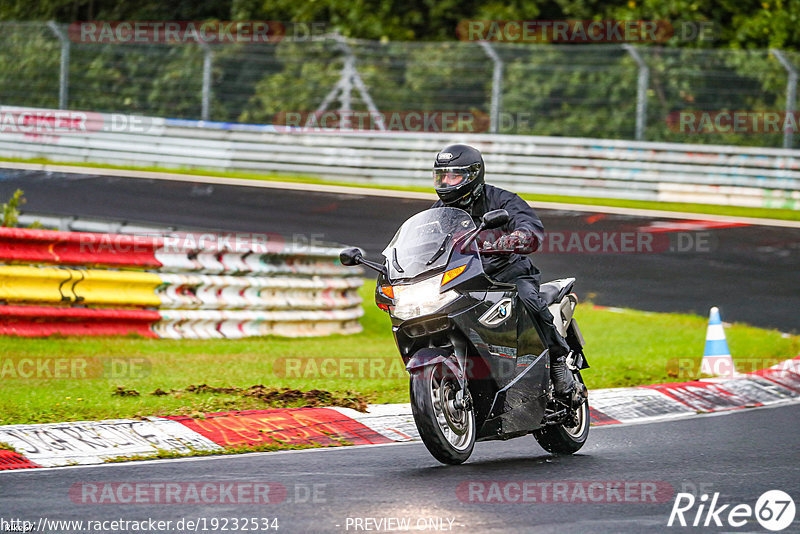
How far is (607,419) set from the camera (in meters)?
9.58

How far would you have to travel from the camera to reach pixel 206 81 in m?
25.7

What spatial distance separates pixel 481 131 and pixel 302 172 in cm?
355

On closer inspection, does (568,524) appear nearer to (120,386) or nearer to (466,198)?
(466,198)

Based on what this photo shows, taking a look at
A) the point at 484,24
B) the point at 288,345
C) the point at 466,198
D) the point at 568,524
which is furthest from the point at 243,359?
the point at 484,24

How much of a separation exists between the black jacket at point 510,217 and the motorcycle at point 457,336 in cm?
24

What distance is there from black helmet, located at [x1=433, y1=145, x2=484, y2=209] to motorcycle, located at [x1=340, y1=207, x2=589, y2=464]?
0.66 ft

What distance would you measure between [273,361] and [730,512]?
19.8 ft
